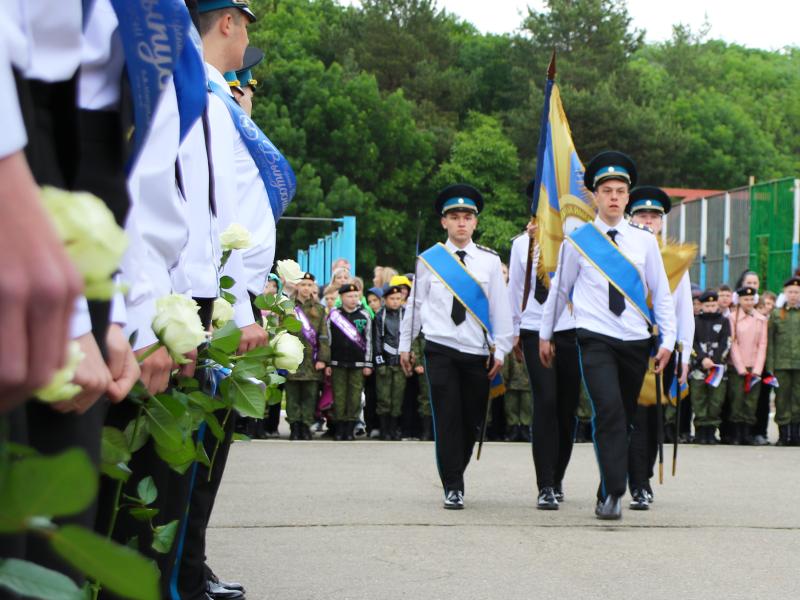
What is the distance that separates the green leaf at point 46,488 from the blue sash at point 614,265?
26.7 feet

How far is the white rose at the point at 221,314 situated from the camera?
3.90 m

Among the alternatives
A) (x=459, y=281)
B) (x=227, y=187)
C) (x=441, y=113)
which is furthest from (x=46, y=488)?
(x=441, y=113)

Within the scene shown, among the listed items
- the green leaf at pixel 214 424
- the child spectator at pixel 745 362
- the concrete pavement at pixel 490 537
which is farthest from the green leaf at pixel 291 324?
the child spectator at pixel 745 362

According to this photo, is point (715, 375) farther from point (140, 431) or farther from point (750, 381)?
point (140, 431)

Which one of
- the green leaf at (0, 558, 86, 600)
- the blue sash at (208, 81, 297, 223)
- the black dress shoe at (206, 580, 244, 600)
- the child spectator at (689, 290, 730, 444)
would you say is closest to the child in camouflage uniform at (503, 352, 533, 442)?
the child spectator at (689, 290, 730, 444)

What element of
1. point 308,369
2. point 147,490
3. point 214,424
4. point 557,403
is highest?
point 214,424

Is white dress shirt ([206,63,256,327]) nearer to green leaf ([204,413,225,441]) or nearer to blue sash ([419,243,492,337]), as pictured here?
green leaf ([204,413,225,441])

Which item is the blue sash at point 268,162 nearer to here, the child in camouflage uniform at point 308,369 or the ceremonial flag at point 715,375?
the child in camouflage uniform at point 308,369

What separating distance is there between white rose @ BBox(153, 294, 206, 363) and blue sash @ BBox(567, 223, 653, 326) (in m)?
6.58

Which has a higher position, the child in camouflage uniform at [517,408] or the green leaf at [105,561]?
the green leaf at [105,561]

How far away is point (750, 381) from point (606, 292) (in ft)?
28.9

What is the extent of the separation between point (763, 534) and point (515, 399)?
9309mm

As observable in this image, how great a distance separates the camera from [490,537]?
7887mm

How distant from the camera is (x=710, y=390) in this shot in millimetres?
17594
